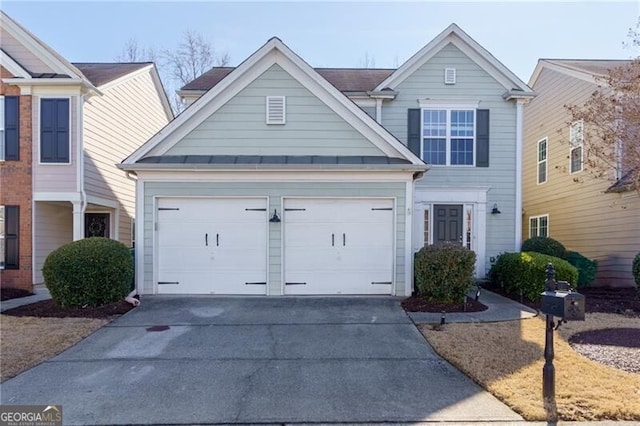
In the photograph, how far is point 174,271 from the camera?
9.10 metres

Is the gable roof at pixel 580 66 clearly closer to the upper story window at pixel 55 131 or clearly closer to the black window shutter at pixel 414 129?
the black window shutter at pixel 414 129

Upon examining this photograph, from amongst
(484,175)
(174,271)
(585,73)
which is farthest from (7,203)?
(585,73)

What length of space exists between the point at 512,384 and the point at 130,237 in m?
13.6

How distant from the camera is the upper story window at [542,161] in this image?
48.7 ft

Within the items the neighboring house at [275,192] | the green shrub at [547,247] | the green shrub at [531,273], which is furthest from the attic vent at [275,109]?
the green shrub at [547,247]

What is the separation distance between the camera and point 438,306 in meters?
8.11

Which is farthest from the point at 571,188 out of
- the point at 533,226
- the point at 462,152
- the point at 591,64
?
the point at 591,64

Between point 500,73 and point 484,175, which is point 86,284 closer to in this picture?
point 484,175

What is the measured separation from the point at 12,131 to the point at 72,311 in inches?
241

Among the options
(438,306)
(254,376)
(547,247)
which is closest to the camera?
(254,376)

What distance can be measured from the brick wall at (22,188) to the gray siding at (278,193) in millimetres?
4272

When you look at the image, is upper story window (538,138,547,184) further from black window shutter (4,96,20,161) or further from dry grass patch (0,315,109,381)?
black window shutter (4,96,20,161)

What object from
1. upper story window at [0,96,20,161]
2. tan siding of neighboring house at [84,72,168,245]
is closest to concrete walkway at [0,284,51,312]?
tan siding of neighboring house at [84,72,168,245]

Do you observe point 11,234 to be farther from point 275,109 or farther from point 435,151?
point 435,151
